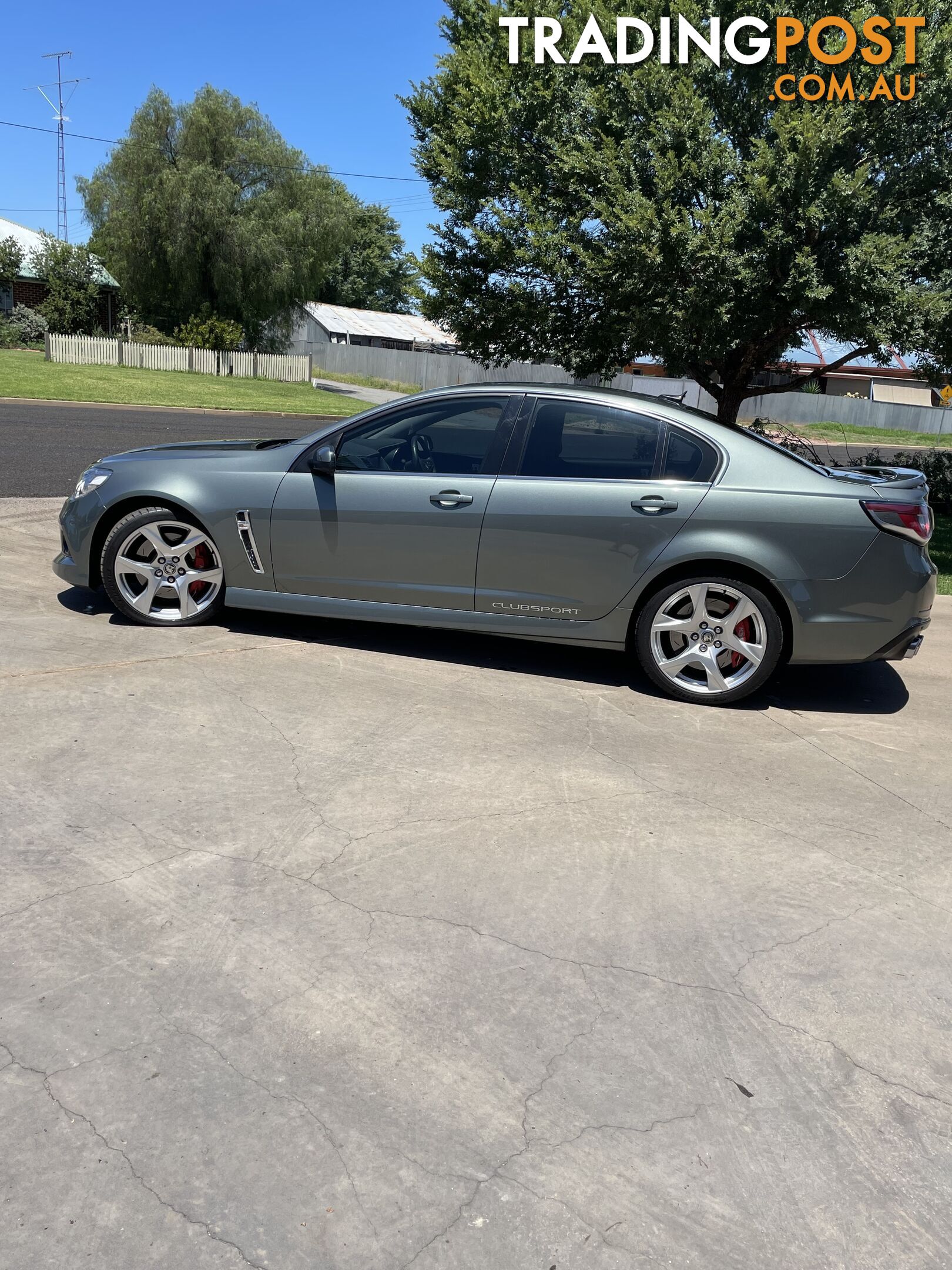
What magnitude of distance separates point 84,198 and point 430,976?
48210 mm

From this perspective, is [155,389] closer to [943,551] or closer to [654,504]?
[943,551]

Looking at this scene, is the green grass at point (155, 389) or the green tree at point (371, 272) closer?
the green grass at point (155, 389)

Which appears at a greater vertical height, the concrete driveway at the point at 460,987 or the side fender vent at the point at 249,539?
the side fender vent at the point at 249,539

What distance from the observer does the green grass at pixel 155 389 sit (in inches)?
1086

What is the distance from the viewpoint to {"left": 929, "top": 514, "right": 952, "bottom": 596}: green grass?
9578 millimetres

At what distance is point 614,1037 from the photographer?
2801mm

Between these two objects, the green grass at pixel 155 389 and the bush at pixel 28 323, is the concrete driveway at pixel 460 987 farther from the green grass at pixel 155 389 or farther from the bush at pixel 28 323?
the bush at pixel 28 323

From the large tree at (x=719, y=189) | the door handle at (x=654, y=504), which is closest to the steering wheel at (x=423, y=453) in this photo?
the door handle at (x=654, y=504)

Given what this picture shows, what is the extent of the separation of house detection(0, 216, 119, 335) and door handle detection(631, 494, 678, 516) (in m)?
48.1

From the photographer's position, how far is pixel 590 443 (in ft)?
18.7

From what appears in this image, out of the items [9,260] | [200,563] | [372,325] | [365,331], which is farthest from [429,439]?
[372,325]

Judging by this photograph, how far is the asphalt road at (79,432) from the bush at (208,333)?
16.0 m

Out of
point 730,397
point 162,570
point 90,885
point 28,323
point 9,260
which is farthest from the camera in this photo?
point 9,260

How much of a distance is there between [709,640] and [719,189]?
7.84m
